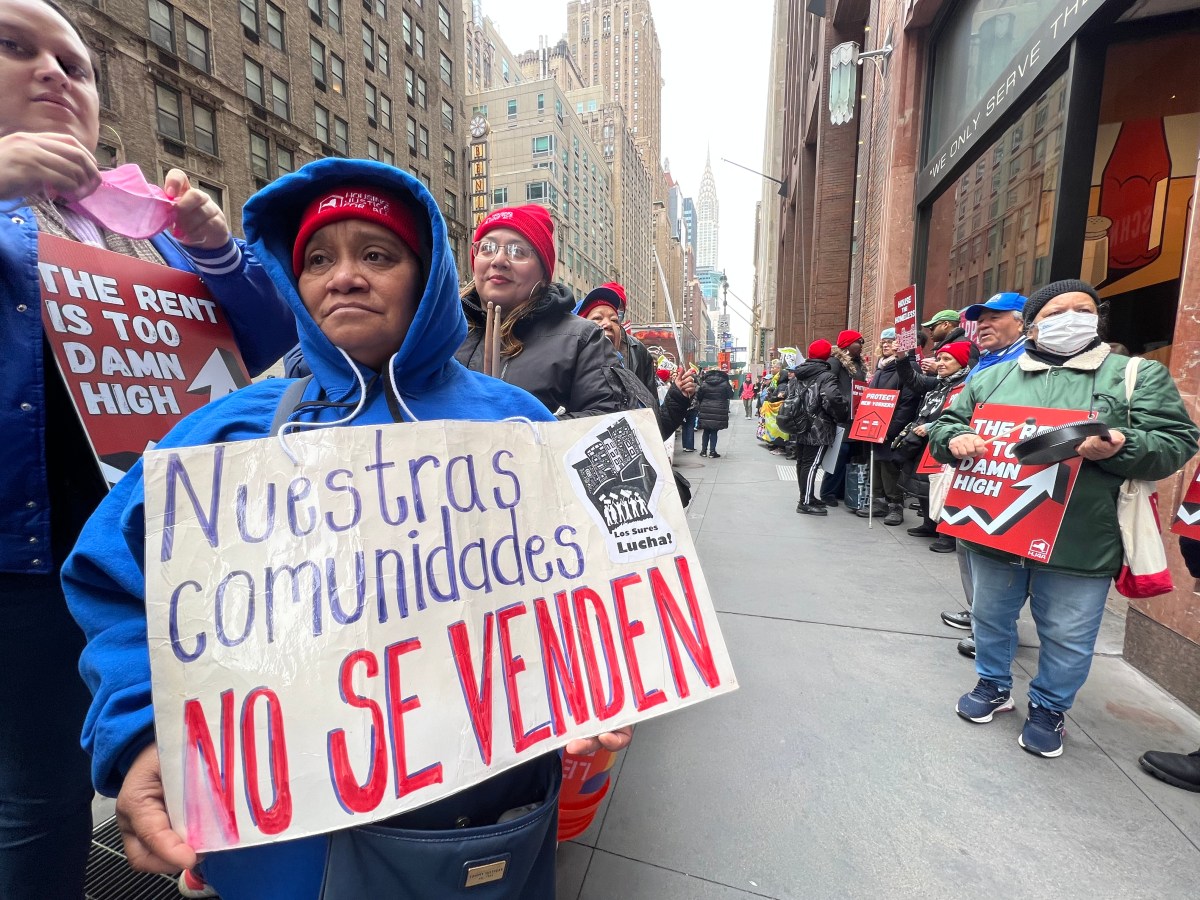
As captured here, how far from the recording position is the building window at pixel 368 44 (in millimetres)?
27581

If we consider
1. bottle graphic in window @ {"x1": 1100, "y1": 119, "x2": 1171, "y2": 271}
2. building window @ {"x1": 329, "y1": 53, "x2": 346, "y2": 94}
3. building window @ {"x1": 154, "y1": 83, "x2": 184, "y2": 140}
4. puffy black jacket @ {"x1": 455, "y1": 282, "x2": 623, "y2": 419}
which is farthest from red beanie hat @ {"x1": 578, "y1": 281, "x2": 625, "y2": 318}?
building window @ {"x1": 329, "y1": 53, "x2": 346, "y2": 94}

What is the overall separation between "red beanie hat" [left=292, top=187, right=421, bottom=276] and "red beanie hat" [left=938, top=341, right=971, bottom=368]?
5173mm

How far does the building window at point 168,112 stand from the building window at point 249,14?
488cm

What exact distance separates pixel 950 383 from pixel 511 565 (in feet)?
16.8

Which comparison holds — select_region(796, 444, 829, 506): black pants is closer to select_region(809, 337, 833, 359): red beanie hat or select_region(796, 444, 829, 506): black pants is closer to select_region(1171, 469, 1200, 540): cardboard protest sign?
select_region(809, 337, 833, 359): red beanie hat

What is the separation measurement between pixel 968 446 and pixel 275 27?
30.1m

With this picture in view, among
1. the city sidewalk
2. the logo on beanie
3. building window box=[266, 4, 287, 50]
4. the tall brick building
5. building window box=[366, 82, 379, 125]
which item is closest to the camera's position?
the logo on beanie

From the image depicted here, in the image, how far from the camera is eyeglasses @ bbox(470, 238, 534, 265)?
2223 mm

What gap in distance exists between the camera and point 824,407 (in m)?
6.70

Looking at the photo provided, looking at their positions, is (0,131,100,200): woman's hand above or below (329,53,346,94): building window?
below

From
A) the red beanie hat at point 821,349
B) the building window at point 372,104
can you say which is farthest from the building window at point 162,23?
the red beanie hat at point 821,349

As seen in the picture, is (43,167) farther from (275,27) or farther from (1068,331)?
(275,27)

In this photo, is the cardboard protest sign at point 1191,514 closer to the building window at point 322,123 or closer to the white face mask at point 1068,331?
the white face mask at point 1068,331

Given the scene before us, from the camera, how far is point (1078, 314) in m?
2.36
